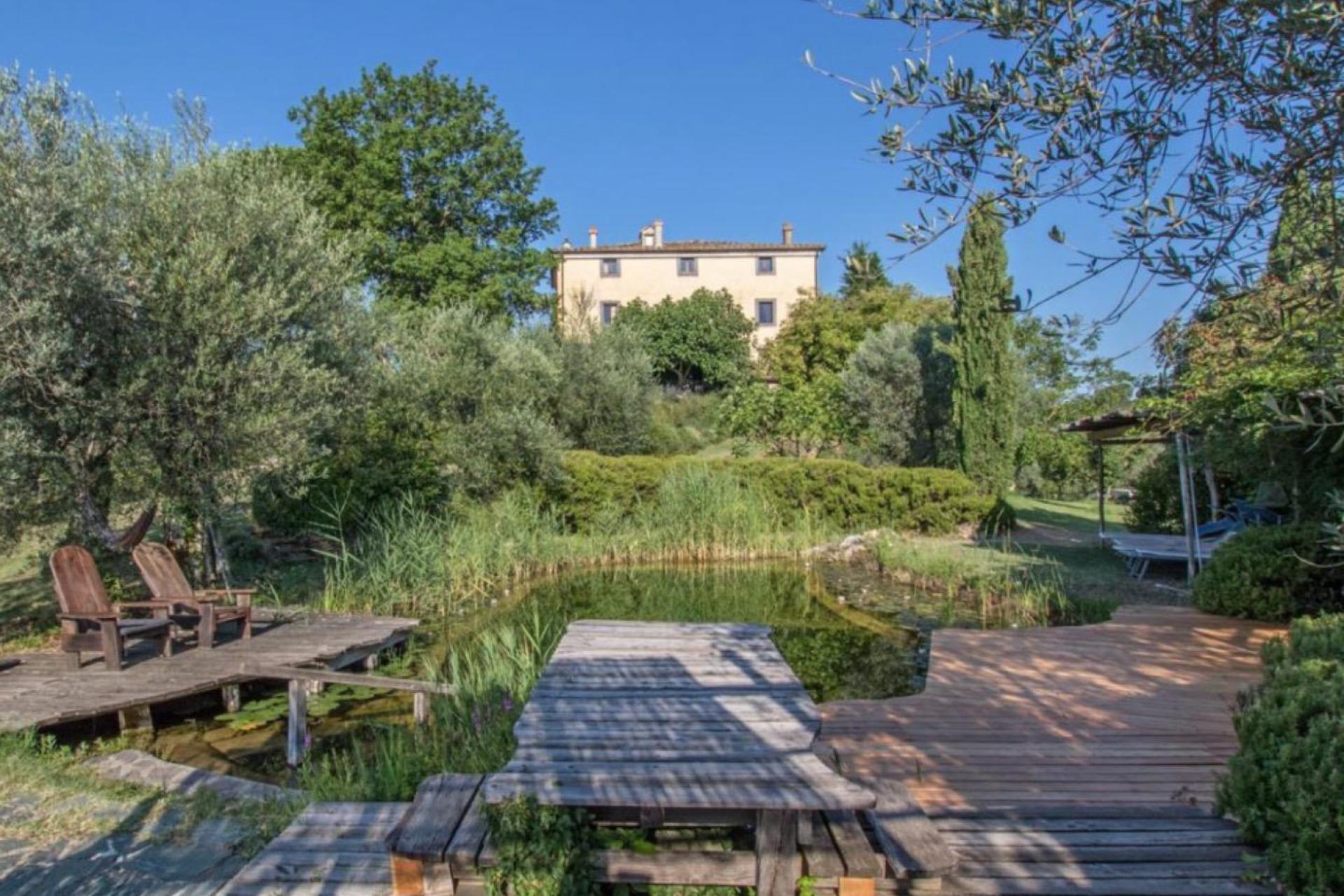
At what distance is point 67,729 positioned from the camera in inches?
225

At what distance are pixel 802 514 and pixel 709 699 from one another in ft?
40.0

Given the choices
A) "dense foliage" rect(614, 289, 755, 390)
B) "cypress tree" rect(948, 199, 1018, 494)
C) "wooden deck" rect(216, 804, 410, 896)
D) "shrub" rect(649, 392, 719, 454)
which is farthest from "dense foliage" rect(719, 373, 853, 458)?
"wooden deck" rect(216, 804, 410, 896)

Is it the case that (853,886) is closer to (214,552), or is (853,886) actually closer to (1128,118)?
(1128,118)

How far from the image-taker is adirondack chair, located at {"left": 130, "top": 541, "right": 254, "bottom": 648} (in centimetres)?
679

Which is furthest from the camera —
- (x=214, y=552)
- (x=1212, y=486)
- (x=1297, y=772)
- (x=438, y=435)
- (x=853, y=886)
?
(x=438, y=435)

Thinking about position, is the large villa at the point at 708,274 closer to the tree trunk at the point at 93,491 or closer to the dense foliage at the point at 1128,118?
the tree trunk at the point at 93,491

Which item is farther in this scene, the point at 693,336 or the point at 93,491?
the point at 693,336

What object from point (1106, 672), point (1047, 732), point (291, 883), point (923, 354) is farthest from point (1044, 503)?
point (291, 883)

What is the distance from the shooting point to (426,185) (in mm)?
25422

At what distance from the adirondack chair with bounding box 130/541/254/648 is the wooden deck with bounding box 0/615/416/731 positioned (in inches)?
7.4

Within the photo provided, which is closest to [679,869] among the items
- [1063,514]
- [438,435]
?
[438,435]

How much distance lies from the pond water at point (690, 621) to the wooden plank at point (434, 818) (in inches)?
122

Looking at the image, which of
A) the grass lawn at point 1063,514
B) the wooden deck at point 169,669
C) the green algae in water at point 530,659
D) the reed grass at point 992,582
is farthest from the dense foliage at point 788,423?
the wooden deck at point 169,669

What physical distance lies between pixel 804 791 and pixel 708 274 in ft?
108
